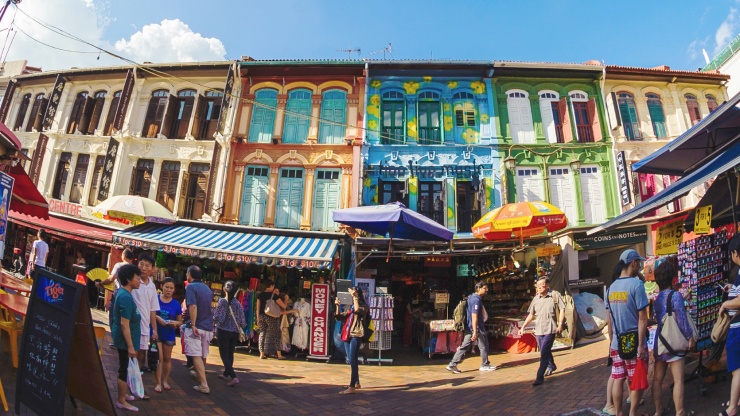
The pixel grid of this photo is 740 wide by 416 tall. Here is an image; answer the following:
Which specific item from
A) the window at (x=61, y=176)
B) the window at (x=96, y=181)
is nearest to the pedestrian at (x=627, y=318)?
the window at (x=96, y=181)

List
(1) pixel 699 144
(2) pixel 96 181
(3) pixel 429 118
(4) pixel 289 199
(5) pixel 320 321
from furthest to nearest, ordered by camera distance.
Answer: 1. (2) pixel 96 181
2. (3) pixel 429 118
3. (4) pixel 289 199
4. (5) pixel 320 321
5. (1) pixel 699 144

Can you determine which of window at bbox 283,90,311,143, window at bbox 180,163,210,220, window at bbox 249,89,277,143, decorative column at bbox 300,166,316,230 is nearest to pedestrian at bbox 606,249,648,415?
decorative column at bbox 300,166,316,230

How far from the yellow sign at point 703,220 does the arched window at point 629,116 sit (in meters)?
10.5

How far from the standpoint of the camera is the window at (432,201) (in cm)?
1393

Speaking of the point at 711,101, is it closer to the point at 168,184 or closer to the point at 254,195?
the point at 254,195

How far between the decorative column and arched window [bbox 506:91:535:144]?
24.6 ft

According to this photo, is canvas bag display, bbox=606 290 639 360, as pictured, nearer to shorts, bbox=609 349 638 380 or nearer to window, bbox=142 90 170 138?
shorts, bbox=609 349 638 380

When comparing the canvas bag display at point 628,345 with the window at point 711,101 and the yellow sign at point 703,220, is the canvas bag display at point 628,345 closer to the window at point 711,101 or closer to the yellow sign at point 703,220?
the yellow sign at point 703,220

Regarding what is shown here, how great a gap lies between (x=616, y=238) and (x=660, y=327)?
10.2m

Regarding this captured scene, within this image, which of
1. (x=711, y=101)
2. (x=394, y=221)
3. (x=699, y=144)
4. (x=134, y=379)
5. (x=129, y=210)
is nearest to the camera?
(x=134, y=379)

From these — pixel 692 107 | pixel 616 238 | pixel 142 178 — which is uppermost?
pixel 692 107

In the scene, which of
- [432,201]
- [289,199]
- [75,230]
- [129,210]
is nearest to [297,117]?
[289,199]

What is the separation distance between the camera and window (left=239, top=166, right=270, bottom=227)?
13.9m

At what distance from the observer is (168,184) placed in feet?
47.6
